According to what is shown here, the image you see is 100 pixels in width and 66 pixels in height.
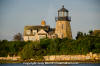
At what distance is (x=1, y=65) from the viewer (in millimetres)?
60312

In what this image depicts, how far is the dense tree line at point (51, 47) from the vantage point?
6412cm

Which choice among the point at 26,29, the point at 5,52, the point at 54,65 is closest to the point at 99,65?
the point at 54,65

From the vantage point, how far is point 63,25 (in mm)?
71938

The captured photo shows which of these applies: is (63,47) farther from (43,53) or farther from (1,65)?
(1,65)

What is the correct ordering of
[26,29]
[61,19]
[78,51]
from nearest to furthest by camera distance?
[78,51] → [61,19] → [26,29]

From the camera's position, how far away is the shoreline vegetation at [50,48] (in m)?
64.0

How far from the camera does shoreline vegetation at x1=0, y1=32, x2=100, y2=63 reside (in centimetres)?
6400

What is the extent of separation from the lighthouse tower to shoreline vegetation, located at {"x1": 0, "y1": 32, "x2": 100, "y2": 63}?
2.94 meters

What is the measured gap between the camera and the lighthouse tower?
2810 inches

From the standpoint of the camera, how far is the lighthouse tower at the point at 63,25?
71.4m

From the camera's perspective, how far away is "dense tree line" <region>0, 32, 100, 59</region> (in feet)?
210

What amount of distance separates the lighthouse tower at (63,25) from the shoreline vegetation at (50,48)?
294cm

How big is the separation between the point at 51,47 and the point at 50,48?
0.56ft

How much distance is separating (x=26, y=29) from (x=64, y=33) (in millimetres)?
7799
